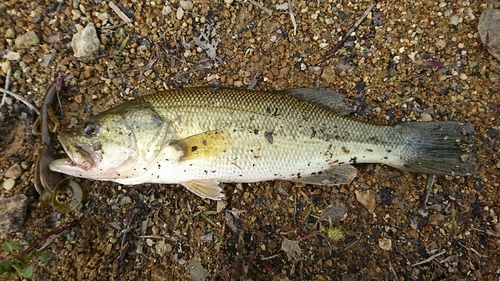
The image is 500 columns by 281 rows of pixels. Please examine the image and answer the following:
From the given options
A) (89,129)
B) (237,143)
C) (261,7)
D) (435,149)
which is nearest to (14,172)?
(89,129)

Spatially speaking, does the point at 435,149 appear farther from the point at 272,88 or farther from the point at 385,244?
the point at 272,88

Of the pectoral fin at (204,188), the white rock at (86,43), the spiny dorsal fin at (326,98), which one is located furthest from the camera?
the white rock at (86,43)

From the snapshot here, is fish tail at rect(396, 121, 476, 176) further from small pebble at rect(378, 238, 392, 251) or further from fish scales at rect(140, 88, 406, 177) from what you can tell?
small pebble at rect(378, 238, 392, 251)

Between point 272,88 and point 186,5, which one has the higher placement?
point 186,5

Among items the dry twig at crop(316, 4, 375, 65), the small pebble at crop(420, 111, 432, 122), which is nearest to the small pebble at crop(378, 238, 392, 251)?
the small pebble at crop(420, 111, 432, 122)

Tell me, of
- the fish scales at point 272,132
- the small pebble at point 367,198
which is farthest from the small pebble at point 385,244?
the fish scales at point 272,132

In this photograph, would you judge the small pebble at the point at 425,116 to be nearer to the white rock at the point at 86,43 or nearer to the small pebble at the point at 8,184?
the white rock at the point at 86,43
